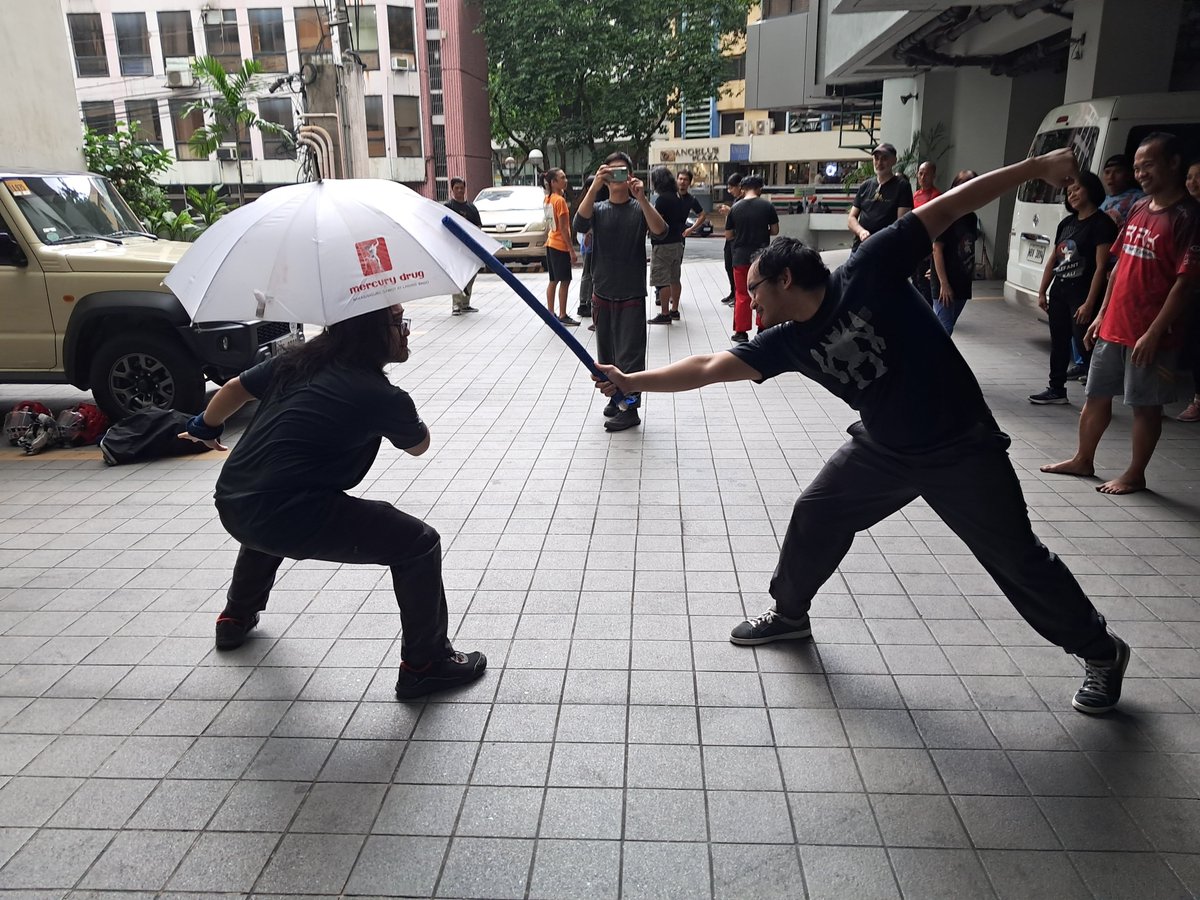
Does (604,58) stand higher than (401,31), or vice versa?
(401,31)

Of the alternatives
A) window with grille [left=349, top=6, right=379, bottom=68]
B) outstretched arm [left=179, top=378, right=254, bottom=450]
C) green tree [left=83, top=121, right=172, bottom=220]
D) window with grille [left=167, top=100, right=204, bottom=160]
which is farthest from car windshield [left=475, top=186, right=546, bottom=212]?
window with grille [left=167, top=100, right=204, bottom=160]

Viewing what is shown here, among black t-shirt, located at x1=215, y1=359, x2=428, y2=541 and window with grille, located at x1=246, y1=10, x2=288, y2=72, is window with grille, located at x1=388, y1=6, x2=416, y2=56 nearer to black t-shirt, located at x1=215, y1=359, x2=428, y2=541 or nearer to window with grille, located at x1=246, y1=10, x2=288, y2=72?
window with grille, located at x1=246, y1=10, x2=288, y2=72

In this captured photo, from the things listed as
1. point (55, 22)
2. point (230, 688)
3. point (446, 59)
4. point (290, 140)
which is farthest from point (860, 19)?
point (446, 59)

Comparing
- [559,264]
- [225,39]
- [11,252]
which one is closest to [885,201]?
[559,264]

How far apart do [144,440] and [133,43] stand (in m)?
41.5

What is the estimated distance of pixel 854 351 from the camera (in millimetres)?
3117

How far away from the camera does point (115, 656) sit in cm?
384

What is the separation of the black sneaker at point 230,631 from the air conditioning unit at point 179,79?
118ft

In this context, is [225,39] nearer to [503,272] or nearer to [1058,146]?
[1058,146]

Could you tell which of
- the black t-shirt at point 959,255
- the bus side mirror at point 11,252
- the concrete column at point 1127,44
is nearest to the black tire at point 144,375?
the bus side mirror at point 11,252

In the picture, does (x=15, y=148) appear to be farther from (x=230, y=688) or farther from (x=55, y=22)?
(x=230, y=688)

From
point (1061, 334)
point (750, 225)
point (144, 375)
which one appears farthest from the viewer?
point (750, 225)

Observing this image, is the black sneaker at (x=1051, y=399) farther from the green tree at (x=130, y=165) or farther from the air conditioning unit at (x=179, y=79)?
the air conditioning unit at (x=179, y=79)

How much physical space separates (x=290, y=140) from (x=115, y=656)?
10.9m
